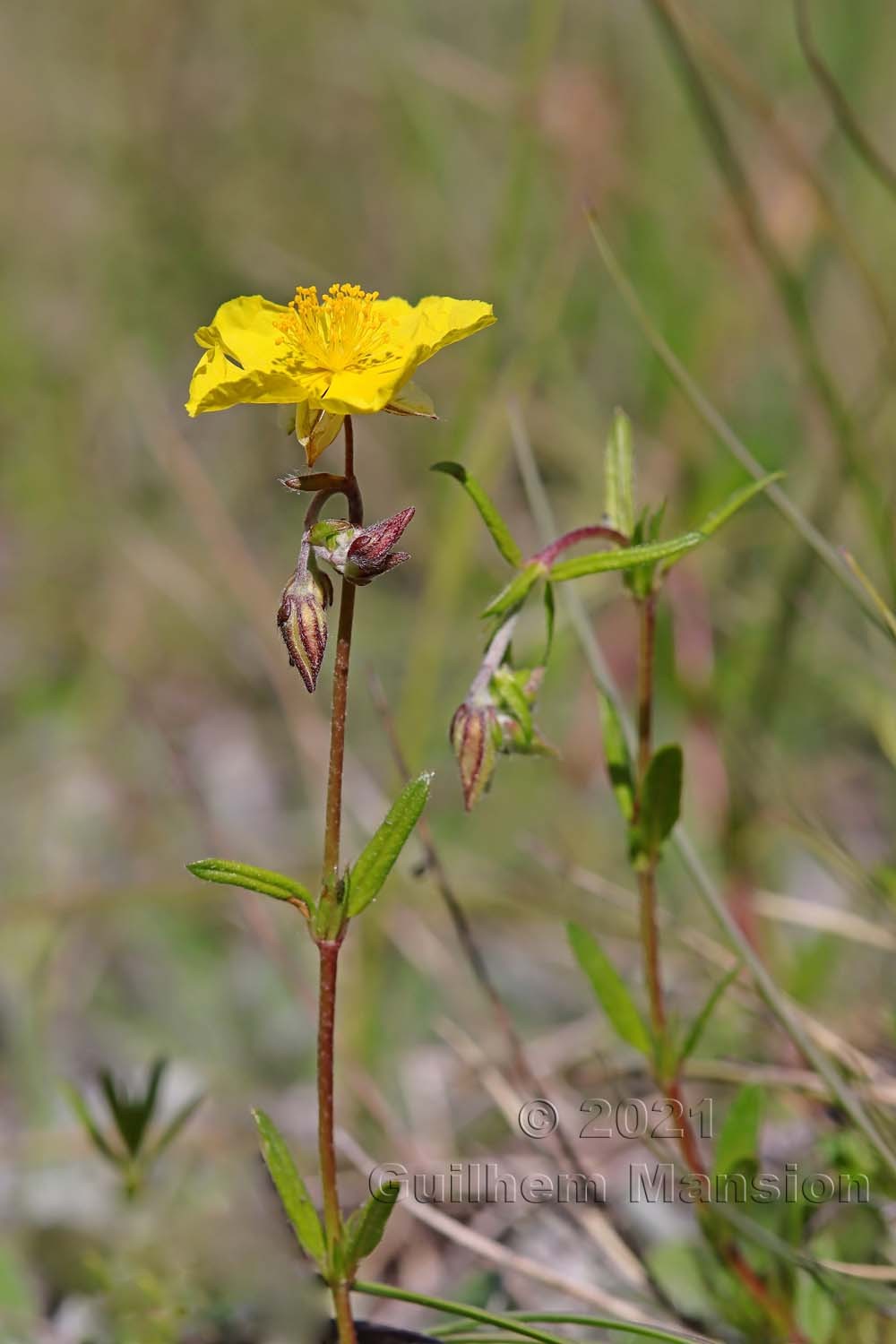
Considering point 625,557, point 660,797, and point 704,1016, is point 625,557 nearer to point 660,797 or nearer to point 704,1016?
point 660,797

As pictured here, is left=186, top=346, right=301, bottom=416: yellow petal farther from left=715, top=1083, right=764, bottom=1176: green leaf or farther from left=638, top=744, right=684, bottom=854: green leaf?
left=715, top=1083, right=764, bottom=1176: green leaf

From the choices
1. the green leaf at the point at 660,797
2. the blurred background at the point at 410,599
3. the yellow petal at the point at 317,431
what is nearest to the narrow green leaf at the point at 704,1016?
the green leaf at the point at 660,797

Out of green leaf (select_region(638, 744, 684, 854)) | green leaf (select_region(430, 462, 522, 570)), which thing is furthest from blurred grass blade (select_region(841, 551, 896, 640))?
green leaf (select_region(430, 462, 522, 570))

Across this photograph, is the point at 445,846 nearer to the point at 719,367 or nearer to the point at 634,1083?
the point at 634,1083

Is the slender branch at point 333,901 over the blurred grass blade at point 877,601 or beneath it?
beneath

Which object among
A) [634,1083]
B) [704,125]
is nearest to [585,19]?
[704,125]

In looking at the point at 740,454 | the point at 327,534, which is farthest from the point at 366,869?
the point at 740,454

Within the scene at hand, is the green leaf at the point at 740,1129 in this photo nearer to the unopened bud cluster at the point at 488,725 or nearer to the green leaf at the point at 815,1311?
the green leaf at the point at 815,1311

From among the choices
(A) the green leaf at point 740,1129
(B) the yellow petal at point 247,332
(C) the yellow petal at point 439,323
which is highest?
(B) the yellow petal at point 247,332
